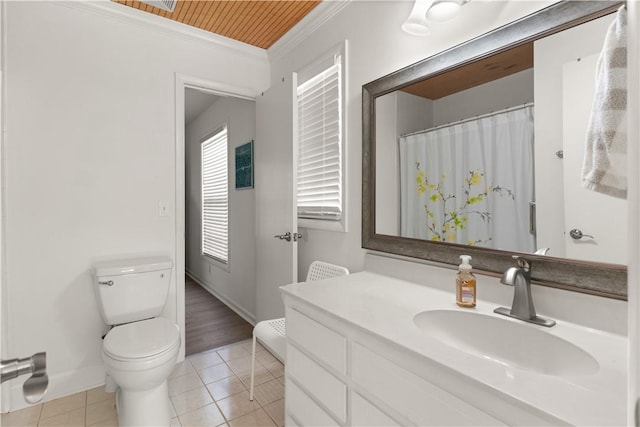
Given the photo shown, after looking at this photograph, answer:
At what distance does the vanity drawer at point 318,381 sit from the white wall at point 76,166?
4.57ft

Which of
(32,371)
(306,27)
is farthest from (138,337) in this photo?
(306,27)

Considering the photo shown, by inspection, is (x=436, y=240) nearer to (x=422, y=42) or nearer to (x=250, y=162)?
(x=422, y=42)

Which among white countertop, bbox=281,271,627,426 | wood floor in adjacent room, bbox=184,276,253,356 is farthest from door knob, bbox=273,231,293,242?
wood floor in adjacent room, bbox=184,276,253,356

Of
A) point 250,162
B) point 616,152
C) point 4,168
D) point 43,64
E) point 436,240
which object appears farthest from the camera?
point 250,162

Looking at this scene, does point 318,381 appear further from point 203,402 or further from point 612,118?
point 612,118

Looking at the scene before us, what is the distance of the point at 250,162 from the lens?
3.16 meters

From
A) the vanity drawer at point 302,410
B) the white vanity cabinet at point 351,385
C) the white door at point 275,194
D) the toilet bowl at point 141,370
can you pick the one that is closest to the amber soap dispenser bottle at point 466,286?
the white vanity cabinet at point 351,385

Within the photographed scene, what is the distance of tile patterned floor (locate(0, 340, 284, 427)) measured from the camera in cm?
174

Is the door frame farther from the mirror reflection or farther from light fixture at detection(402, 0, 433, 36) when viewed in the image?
light fixture at detection(402, 0, 433, 36)

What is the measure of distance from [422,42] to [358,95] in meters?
0.46

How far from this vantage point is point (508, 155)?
120 centimetres

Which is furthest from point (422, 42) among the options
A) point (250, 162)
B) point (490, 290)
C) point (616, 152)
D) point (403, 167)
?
point (250, 162)

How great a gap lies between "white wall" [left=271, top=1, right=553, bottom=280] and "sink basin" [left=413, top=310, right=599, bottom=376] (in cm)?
75

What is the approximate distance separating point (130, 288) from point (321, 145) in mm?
1509
